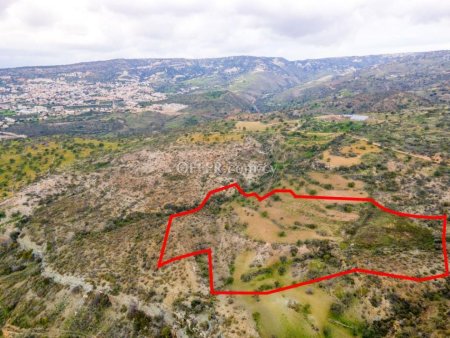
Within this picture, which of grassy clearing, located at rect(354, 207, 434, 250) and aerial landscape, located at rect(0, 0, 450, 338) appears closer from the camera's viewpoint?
aerial landscape, located at rect(0, 0, 450, 338)

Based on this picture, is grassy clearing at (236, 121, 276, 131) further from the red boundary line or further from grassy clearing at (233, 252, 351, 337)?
grassy clearing at (233, 252, 351, 337)

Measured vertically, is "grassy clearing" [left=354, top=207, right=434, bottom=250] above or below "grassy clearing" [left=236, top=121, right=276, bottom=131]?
above

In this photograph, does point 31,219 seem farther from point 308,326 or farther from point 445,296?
point 445,296

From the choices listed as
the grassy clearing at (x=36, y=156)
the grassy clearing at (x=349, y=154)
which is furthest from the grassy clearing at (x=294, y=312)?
the grassy clearing at (x=36, y=156)

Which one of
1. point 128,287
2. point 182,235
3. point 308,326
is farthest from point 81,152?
point 308,326

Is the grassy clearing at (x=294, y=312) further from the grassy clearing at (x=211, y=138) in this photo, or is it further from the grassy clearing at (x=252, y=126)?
the grassy clearing at (x=252, y=126)

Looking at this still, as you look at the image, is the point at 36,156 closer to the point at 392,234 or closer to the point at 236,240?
the point at 236,240

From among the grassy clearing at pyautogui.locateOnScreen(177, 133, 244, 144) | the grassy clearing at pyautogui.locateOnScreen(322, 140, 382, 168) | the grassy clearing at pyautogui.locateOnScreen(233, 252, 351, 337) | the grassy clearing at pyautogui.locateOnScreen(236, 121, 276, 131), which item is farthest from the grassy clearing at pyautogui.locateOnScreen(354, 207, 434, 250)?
the grassy clearing at pyautogui.locateOnScreen(236, 121, 276, 131)

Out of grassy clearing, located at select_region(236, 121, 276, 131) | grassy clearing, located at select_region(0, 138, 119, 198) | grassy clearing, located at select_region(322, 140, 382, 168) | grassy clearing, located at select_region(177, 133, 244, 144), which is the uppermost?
grassy clearing, located at select_region(322, 140, 382, 168)

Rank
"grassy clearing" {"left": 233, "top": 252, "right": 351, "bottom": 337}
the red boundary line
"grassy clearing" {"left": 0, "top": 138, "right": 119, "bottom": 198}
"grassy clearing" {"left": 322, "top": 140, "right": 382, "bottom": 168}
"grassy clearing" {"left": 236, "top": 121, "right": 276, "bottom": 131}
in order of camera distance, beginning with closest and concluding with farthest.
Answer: "grassy clearing" {"left": 233, "top": 252, "right": 351, "bottom": 337}, the red boundary line, "grassy clearing" {"left": 322, "top": 140, "right": 382, "bottom": 168}, "grassy clearing" {"left": 0, "top": 138, "right": 119, "bottom": 198}, "grassy clearing" {"left": 236, "top": 121, "right": 276, "bottom": 131}

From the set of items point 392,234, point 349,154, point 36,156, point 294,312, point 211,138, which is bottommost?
point 36,156

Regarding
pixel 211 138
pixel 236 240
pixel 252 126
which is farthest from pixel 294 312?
pixel 252 126
